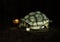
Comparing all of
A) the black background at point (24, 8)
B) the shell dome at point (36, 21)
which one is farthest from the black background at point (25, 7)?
the shell dome at point (36, 21)

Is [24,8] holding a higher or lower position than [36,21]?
higher

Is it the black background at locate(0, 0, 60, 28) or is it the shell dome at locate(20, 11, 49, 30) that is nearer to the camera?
the shell dome at locate(20, 11, 49, 30)

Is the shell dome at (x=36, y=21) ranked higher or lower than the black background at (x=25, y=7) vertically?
lower

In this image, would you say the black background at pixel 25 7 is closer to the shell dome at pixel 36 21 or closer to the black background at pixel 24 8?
the black background at pixel 24 8

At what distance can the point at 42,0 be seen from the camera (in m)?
2.76

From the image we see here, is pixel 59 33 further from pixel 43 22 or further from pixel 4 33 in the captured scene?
pixel 4 33

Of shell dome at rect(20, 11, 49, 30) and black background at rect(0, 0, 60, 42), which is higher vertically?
black background at rect(0, 0, 60, 42)

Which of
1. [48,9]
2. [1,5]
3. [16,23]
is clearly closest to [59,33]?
[16,23]

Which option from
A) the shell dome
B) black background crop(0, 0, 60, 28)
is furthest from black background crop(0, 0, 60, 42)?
the shell dome

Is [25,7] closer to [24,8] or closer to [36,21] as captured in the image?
[24,8]

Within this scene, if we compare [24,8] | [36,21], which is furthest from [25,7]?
[36,21]

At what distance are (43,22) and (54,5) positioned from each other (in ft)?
2.71

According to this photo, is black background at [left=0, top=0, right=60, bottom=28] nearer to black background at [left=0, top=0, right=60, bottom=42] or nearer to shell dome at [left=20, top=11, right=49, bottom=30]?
black background at [left=0, top=0, right=60, bottom=42]

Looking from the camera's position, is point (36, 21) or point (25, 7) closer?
point (36, 21)
